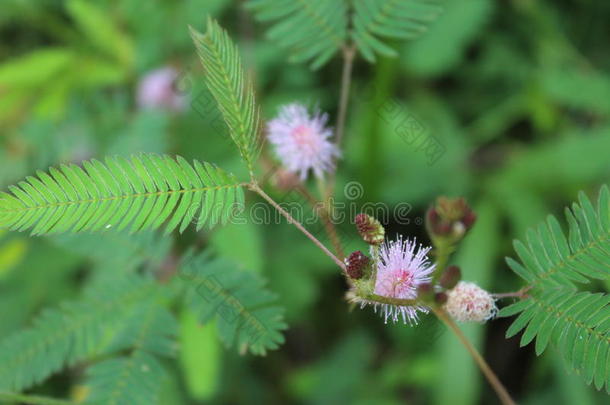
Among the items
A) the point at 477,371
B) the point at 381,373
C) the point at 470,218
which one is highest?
the point at 470,218

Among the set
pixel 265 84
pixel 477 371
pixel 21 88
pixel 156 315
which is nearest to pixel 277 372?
pixel 477 371

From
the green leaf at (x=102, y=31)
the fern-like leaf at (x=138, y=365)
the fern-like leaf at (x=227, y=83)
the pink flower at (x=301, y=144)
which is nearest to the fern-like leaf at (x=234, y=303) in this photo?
the fern-like leaf at (x=138, y=365)

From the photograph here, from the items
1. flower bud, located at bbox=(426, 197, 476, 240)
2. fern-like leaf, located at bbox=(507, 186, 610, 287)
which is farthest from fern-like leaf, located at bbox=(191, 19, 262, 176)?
fern-like leaf, located at bbox=(507, 186, 610, 287)

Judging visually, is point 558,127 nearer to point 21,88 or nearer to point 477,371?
point 477,371

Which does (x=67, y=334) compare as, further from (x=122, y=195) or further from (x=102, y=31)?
(x=102, y=31)

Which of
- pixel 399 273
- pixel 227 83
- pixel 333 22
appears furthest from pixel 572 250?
pixel 333 22

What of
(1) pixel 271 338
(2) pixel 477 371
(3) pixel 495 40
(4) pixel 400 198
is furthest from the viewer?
(3) pixel 495 40
